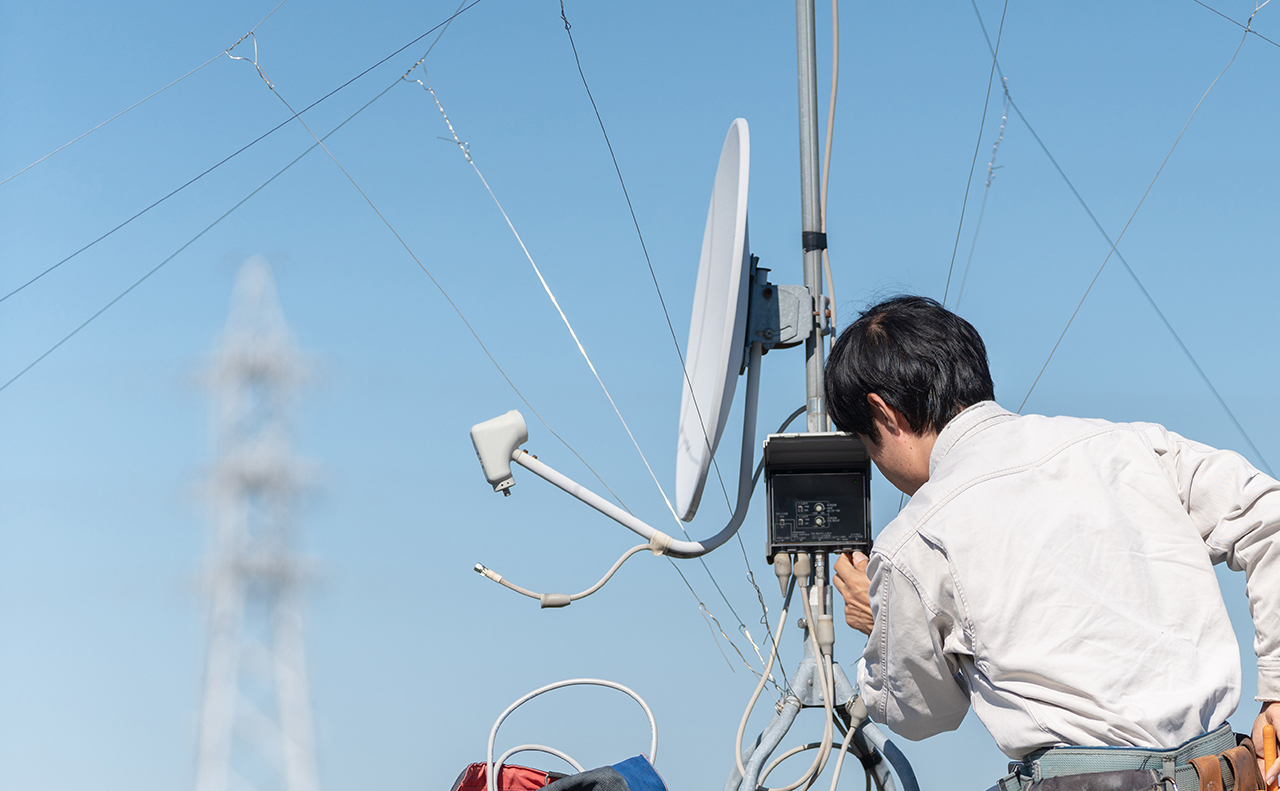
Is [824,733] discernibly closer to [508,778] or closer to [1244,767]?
[508,778]

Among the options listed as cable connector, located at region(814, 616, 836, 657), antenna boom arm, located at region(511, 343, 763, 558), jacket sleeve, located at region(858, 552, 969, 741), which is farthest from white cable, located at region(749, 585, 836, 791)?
jacket sleeve, located at region(858, 552, 969, 741)

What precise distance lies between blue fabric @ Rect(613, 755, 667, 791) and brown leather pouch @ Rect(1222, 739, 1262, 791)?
0.98 meters

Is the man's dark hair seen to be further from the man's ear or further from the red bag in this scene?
the red bag

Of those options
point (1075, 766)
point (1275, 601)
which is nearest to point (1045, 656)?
point (1075, 766)

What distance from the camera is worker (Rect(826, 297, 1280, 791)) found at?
1.46m

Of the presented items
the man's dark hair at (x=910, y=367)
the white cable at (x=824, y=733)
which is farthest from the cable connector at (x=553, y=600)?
the man's dark hair at (x=910, y=367)

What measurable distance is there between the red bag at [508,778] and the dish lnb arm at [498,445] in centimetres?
72

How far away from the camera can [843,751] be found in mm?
2465

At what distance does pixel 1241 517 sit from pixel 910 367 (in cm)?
51

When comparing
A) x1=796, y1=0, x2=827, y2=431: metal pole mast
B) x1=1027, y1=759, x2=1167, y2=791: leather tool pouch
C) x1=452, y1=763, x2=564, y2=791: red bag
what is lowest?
x1=1027, y1=759, x2=1167, y2=791: leather tool pouch

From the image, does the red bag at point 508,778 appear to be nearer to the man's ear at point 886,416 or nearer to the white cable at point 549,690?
the white cable at point 549,690

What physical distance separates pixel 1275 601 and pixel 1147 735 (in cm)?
33

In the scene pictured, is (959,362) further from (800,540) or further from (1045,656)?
(800,540)

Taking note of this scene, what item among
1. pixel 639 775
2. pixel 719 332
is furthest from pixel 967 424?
pixel 719 332
